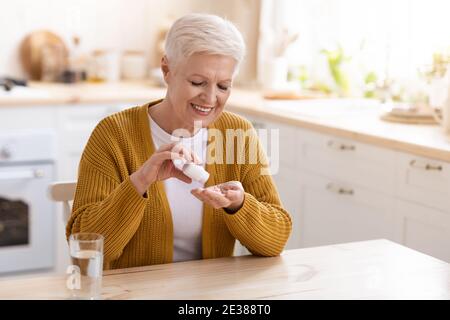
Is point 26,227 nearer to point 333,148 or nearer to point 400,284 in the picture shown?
point 333,148

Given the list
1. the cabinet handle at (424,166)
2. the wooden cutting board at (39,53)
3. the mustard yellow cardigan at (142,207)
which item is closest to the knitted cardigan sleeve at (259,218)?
the mustard yellow cardigan at (142,207)

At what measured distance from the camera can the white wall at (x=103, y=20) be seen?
14.2ft

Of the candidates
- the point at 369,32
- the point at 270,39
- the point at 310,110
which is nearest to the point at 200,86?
the point at 310,110

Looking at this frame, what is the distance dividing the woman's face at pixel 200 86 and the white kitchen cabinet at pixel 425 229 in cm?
101

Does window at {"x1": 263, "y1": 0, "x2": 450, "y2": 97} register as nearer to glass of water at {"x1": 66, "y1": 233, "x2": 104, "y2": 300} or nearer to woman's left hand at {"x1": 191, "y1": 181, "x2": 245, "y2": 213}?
woman's left hand at {"x1": 191, "y1": 181, "x2": 245, "y2": 213}

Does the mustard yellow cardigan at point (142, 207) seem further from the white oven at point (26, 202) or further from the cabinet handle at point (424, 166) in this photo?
the white oven at point (26, 202)

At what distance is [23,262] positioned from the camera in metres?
3.74

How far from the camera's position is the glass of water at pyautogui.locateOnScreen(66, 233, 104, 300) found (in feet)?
4.77

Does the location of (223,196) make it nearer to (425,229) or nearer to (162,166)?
(162,166)

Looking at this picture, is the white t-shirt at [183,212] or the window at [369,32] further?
the window at [369,32]

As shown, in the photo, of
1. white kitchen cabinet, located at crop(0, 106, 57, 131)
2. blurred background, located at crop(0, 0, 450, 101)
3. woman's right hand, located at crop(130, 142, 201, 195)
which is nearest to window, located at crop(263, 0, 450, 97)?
blurred background, located at crop(0, 0, 450, 101)

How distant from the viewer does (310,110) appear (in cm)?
347
